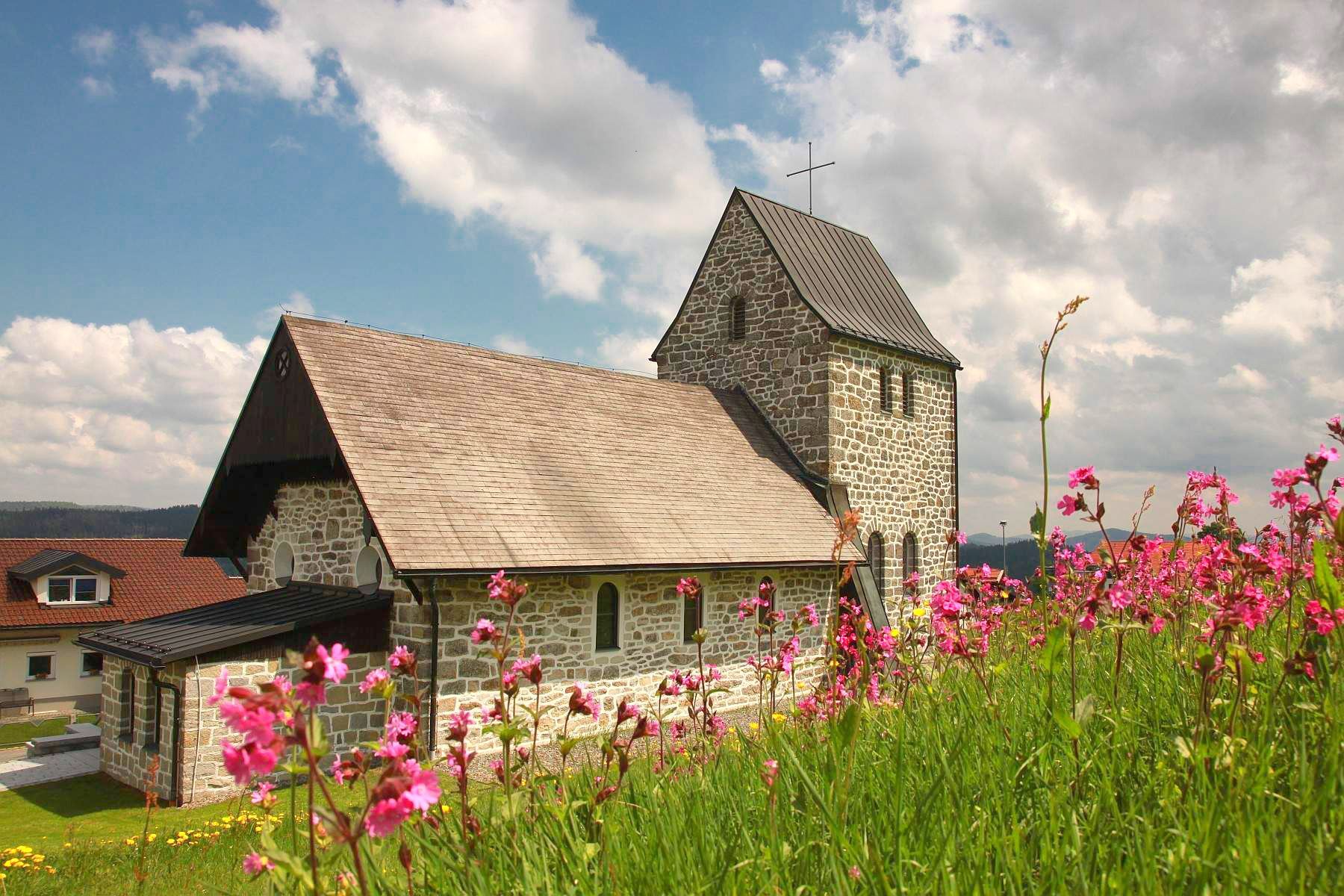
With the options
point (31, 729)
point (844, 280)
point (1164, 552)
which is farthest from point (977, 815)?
point (31, 729)

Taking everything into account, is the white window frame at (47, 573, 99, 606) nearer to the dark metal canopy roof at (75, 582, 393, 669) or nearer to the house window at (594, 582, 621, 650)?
the dark metal canopy roof at (75, 582, 393, 669)

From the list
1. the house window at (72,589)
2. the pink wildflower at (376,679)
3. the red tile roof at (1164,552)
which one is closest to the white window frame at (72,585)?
the house window at (72,589)

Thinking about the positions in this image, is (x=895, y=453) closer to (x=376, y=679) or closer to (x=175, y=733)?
(x=175, y=733)

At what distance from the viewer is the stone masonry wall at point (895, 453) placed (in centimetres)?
1811

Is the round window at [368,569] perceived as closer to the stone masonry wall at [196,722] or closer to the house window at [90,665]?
the stone masonry wall at [196,722]

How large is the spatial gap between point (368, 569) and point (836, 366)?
10.1 meters

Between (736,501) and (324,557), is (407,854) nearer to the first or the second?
(324,557)

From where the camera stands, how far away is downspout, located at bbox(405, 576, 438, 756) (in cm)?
1069

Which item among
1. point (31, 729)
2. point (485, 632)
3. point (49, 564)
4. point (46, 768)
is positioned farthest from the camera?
point (49, 564)

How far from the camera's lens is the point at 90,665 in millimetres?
29328

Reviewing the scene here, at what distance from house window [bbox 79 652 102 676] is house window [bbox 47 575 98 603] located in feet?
6.16

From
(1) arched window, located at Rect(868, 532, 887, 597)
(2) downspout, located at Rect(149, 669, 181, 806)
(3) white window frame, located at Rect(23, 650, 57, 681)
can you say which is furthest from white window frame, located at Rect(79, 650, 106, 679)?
(1) arched window, located at Rect(868, 532, 887, 597)

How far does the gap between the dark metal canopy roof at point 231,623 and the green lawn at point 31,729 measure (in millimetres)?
10212

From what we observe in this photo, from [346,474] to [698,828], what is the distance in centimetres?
1107
